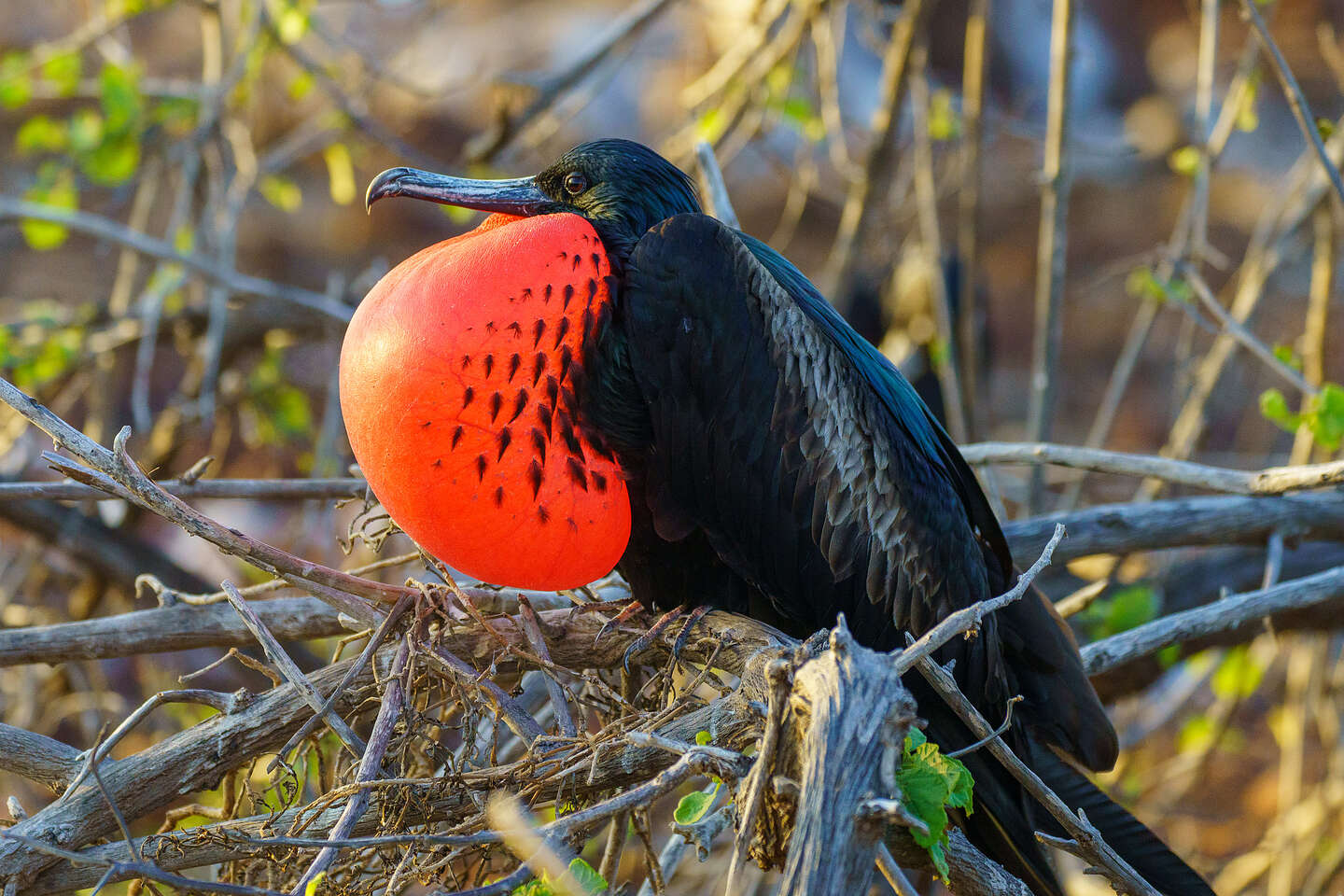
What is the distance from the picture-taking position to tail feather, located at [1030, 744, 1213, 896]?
1.92 m

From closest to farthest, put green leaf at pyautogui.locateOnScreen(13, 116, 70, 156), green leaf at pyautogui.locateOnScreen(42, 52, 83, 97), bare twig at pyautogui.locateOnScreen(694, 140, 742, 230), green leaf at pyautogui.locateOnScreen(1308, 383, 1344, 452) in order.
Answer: green leaf at pyautogui.locateOnScreen(1308, 383, 1344, 452), bare twig at pyautogui.locateOnScreen(694, 140, 742, 230), green leaf at pyautogui.locateOnScreen(13, 116, 70, 156), green leaf at pyautogui.locateOnScreen(42, 52, 83, 97)

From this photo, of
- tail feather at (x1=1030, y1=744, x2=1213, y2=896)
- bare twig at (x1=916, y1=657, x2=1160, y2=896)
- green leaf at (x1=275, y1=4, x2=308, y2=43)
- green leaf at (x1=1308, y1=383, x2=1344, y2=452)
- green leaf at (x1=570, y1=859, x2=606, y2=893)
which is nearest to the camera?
green leaf at (x1=570, y1=859, x2=606, y2=893)

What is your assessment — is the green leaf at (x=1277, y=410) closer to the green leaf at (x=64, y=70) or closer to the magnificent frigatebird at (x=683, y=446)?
the magnificent frigatebird at (x=683, y=446)

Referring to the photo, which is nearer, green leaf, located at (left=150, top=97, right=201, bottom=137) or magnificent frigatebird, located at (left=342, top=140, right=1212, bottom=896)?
magnificent frigatebird, located at (left=342, top=140, right=1212, bottom=896)

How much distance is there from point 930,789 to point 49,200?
326 centimetres

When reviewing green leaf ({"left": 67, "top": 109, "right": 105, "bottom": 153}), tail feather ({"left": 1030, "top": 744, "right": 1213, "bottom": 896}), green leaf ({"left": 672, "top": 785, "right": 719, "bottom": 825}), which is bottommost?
tail feather ({"left": 1030, "top": 744, "right": 1213, "bottom": 896})

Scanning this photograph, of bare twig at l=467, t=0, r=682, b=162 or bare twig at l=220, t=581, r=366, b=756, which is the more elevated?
bare twig at l=467, t=0, r=682, b=162

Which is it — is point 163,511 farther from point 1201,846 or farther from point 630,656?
point 1201,846

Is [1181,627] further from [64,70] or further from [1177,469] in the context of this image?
[64,70]

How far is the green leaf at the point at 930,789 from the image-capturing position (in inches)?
48.2

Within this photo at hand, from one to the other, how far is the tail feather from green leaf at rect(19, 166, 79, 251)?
8.90 ft

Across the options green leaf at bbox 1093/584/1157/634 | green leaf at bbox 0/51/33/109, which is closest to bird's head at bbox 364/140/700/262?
green leaf at bbox 1093/584/1157/634

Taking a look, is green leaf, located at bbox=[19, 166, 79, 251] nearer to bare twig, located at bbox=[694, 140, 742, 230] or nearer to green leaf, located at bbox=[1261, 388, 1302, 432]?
bare twig, located at bbox=[694, 140, 742, 230]

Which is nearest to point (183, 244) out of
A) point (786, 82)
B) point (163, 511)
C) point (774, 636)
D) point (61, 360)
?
point (61, 360)
